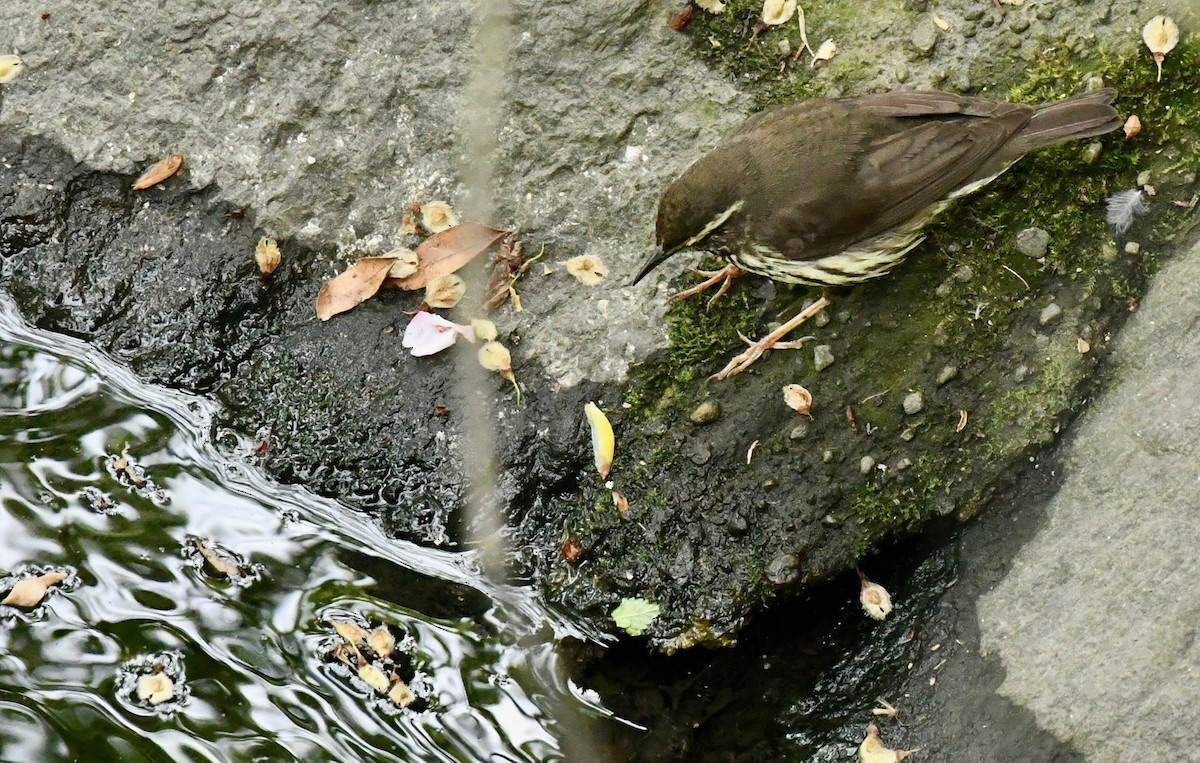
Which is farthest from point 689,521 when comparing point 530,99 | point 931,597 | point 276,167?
point 276,167

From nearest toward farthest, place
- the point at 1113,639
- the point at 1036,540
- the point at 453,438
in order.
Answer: the point at 1113,639, the point at 1036,540, the point at 453,438

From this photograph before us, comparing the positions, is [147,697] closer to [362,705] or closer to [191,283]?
[362,705]

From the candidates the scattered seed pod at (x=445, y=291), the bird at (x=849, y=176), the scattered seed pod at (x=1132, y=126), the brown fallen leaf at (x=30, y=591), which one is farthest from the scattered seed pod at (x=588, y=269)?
the brown fallen leaf at (x=30, y=591)

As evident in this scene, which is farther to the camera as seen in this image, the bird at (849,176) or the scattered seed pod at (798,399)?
the scattered seed pod at (798,399)

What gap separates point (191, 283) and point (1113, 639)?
3.64 metres

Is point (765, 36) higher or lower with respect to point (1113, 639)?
higher

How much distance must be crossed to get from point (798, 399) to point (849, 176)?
81 cm

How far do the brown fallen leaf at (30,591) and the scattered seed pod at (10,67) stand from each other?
218 cm

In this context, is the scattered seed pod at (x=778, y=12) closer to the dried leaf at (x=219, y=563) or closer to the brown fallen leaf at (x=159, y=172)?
the brown fallen leaf at (x=159, y=172)

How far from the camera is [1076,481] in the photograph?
160 inches

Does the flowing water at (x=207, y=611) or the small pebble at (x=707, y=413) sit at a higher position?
the small pebble at (x=707, y=413)

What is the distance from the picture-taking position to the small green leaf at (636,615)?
4.24 m

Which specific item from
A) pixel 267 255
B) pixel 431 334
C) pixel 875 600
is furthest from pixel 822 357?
pixel 267 255

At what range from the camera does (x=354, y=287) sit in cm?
464
